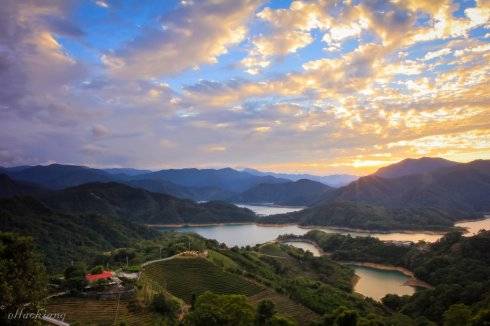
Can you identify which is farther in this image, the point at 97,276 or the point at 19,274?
the point at 97,276

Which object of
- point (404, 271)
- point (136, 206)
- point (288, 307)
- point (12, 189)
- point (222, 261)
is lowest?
point (404, 271)

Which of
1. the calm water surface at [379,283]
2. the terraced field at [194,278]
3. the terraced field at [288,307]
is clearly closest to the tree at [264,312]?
the terraced field at [288,307]

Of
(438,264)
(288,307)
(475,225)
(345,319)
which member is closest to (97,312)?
(345,319)

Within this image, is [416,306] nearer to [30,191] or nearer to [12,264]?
[12,264]

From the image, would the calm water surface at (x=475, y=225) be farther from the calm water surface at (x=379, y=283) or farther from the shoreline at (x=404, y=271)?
the calm water surface at (x=379, y=283)

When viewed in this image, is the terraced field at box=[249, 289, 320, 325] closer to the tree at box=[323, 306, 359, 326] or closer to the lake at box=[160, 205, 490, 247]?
the tree at box=[323, 306, 359, 326]

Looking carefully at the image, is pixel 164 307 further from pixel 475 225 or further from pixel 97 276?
pixel 475 225
